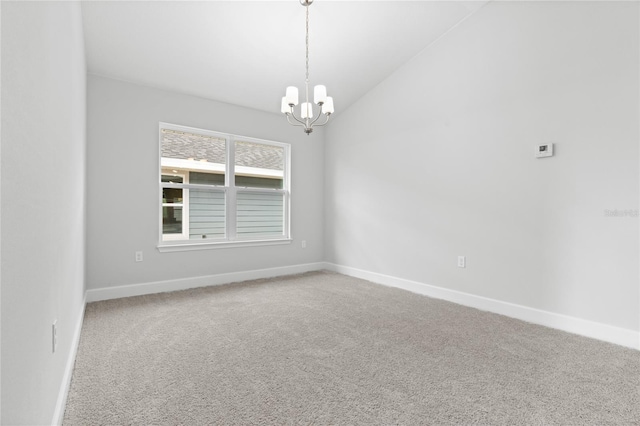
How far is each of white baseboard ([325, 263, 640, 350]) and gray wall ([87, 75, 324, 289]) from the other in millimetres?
2253

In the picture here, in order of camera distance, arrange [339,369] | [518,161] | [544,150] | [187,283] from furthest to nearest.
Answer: [187,283] < [518,161] < [544,150] < [339,369]

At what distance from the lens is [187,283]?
13.1 ft

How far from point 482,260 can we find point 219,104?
3.70 meters

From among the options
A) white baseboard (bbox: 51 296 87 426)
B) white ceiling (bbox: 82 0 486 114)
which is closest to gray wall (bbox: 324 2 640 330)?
white ceiling (bbox: 82 0 486 114)

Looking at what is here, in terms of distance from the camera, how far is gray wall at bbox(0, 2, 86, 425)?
2.61 feet

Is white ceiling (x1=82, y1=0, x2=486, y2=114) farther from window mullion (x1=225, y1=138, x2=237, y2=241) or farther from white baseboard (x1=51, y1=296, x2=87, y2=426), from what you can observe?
white baseboard (x1=51, y1=296, x2=87, y2=426)

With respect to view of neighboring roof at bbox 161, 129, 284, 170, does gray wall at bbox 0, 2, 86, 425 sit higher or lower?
lower

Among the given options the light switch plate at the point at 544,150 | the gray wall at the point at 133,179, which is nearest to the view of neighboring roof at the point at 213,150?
the gray wall at the point at 133,179

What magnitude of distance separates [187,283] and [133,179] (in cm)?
139

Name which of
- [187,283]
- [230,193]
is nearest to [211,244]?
[187,283]

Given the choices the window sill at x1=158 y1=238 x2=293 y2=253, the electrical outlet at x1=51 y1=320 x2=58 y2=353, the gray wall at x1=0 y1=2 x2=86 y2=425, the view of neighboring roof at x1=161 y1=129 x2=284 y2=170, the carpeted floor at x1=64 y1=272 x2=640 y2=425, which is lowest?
the carpeted floor at x1=64 y1=272 x2=640 y2=425

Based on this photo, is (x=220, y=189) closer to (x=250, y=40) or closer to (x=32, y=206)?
(x=250, y=40)

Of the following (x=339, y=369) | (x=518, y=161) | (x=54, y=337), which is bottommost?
(x=339, y=369)

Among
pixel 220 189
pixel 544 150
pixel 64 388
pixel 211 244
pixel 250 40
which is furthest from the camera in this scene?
pixel 220 189
